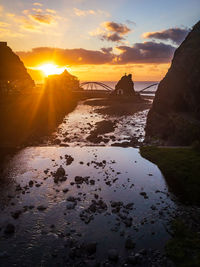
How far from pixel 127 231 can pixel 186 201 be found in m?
6.04

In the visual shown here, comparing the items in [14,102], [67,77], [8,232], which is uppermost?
[67,77]

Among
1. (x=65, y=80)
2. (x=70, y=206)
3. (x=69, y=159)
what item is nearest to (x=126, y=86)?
(x=65, y=80)

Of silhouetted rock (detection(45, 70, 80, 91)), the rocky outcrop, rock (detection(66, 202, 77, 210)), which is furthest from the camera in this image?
silhouetted rock (detection(45, 70, 80, 91))

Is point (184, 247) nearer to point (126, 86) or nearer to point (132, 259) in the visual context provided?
point (132, 259)

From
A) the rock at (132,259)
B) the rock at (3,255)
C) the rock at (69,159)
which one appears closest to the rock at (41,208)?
the rock at (3,255)

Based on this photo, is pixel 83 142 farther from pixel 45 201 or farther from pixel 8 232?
pixel 8 232

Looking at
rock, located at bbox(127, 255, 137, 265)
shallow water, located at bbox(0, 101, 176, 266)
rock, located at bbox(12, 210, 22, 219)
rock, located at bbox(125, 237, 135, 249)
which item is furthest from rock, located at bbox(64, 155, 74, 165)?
rock, located at bbox(127, 255, 137, 265)

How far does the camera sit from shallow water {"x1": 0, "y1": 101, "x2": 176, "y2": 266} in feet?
39.5

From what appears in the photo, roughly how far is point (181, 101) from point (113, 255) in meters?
34.9

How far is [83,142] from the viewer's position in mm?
36562

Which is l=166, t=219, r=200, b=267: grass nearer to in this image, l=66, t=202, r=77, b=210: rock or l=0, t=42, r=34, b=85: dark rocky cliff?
l=66, t=202, r=77, b=210: rock

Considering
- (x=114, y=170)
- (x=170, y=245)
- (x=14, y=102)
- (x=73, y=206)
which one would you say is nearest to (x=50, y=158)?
(x=114, y=170)

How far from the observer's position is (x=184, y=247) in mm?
11805

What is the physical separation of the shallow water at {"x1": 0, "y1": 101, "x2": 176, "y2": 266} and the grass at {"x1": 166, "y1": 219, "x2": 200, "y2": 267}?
0.62 m
